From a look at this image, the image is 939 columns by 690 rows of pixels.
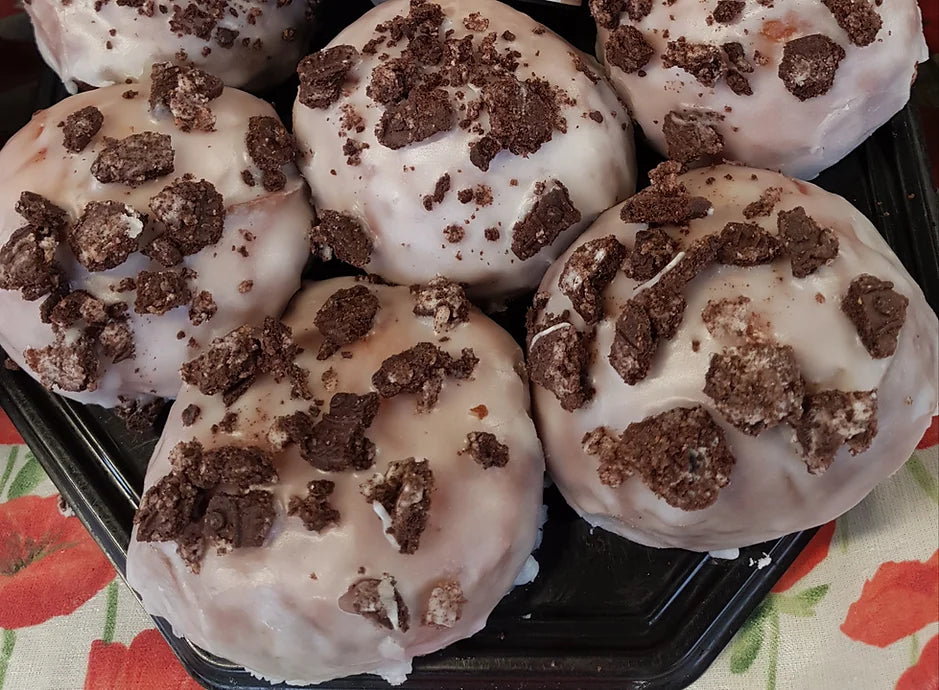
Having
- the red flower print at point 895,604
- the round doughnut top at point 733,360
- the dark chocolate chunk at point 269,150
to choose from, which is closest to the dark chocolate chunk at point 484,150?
the round doughnut top at point 733,360

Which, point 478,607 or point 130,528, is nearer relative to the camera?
point 478,607

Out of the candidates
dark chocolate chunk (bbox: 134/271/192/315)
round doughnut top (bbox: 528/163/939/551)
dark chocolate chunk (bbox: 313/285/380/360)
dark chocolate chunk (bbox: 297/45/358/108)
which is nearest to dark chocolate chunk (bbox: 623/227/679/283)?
round doughnut top (bbox: 528/163/939/551)

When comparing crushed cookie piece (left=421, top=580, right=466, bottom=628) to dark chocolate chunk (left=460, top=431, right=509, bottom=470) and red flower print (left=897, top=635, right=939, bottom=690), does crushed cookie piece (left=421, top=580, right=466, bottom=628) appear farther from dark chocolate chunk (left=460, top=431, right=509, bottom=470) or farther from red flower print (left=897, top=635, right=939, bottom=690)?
red flower print (left=897, top=635, right=939, bottom=690)

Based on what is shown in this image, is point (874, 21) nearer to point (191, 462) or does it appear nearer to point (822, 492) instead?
point (822, 492)

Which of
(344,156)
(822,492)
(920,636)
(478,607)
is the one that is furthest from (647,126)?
(920,636)

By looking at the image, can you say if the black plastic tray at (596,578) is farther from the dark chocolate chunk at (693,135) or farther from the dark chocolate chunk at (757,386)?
the dark chocolate chunk at (757,386)
